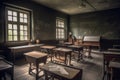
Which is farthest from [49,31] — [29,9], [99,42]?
[99,42]

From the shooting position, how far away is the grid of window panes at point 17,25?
4.42 metres

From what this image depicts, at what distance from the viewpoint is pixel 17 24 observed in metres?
4.79

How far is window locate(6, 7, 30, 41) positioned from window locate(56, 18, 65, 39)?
2932mm

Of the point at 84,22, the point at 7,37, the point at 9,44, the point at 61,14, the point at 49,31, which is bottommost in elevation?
the point at 9,44

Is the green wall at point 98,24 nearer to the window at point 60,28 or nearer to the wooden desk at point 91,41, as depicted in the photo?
the wooden desk at point 91,41

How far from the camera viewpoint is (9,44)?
4289mm

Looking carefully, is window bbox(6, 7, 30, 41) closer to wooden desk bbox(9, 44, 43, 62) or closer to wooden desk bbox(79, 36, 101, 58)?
wooden desk bbox(9, 44, 43, 62)

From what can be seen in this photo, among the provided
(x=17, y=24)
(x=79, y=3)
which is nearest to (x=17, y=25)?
(x=17, y=24)

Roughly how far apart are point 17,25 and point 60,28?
410 cm

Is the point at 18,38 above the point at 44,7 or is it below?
below

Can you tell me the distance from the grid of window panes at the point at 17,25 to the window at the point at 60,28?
118 inches

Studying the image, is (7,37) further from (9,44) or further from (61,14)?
(61,14)

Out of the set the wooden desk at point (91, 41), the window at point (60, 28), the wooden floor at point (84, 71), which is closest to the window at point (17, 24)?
the wooden floor at point (84, 71)

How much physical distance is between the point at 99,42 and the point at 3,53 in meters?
6.40
